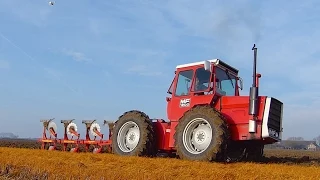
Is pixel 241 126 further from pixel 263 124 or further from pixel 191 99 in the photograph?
pixel 191 99

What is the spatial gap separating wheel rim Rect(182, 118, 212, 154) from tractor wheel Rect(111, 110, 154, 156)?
1.22 m

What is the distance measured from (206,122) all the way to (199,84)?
1.55m

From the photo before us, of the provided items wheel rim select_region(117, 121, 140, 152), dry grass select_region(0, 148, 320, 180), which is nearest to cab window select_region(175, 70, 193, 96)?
wheel rim select_region(117, 121, 140, 152)

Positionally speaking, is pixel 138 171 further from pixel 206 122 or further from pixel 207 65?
pixel 207 65

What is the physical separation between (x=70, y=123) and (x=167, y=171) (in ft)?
26.3

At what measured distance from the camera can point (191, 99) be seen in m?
10.7

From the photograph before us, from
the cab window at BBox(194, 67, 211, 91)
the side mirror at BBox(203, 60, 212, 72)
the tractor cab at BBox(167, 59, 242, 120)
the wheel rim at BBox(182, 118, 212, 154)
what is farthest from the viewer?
the cab window at BBox(194, 67, 211, 91)

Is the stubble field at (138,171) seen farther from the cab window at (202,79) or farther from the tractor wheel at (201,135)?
the cab window at (202,79)

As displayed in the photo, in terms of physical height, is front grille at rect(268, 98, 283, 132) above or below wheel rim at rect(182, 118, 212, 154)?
above

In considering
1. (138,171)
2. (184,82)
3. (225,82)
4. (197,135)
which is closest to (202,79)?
(184,82)

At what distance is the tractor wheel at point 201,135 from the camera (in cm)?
902

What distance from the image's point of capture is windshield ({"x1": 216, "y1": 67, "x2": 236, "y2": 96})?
10.9 metres

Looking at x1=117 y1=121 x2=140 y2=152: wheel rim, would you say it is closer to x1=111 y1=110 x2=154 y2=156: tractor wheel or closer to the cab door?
x1=111 y1=110 x2=154 y2=156: tractor wheel

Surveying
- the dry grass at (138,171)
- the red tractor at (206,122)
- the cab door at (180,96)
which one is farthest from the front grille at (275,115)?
the cab door at (180,96)
